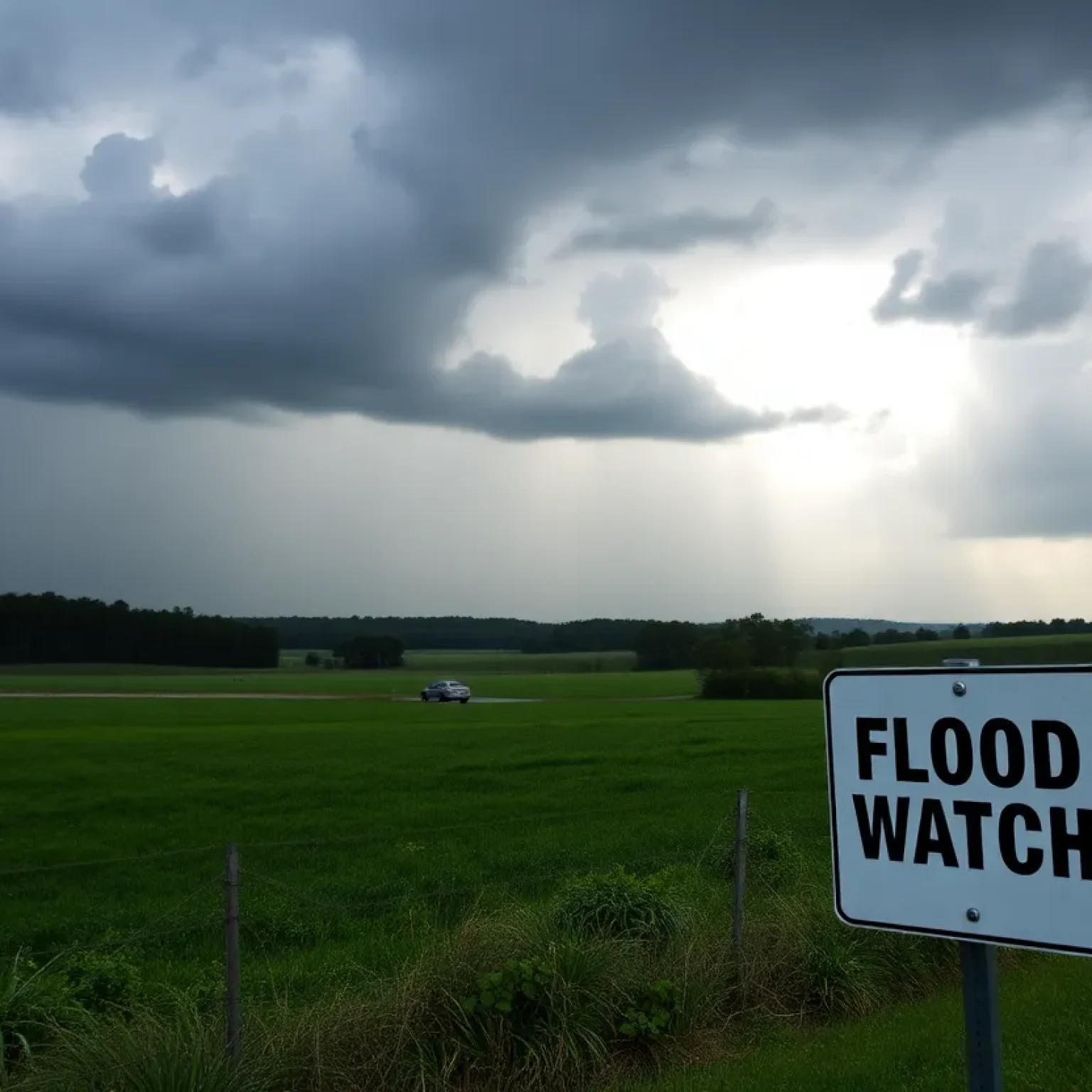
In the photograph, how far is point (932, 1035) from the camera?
23.1 ft

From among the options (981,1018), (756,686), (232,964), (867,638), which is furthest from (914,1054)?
(756,686)

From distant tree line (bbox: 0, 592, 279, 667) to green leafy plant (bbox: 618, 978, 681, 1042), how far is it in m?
184

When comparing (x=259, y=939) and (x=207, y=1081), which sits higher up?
(x=207, y=1081)

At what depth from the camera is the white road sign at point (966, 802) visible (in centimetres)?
221

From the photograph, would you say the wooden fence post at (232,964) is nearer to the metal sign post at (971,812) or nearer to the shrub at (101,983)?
the shrub at (101,983)

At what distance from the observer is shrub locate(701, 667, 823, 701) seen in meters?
85.5

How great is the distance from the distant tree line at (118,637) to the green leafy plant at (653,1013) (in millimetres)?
184055

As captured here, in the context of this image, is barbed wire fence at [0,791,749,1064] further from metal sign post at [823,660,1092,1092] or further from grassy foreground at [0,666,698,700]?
grassy foreground at [0,666,698,700]

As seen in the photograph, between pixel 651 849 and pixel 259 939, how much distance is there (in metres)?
6.65

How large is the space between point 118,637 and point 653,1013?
609 ft

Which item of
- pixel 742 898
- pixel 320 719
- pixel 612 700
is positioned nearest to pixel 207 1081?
pixel 742 898

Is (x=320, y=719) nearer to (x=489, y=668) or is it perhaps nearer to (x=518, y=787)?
(x=518, y=787)

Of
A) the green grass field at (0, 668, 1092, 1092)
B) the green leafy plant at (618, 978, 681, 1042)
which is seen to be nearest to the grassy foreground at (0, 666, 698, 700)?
the green grass field at (0, 668, 1092, 1092)

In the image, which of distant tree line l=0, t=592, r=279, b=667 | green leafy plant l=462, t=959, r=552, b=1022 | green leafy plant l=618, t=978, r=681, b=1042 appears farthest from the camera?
distant tree line l=0, t=592, r=279, b=667
